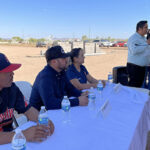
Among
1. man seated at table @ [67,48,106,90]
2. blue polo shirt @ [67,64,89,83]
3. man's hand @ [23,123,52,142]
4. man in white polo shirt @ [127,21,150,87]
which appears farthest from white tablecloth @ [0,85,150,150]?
man in white polo shirt @ [127,21,150,87]

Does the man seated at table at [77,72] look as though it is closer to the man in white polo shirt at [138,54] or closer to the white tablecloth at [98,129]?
the white tablecloth at [98,129]

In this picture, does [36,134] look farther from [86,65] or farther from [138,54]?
[86,65]

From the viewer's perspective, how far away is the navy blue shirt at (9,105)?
150 centimetres

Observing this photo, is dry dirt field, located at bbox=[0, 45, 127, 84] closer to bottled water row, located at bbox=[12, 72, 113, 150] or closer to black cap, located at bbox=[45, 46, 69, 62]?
black cap, located at bbox=[45, 46, 69, 62]

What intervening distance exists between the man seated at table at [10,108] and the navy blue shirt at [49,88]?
22 centimetres

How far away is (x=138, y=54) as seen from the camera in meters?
3.66

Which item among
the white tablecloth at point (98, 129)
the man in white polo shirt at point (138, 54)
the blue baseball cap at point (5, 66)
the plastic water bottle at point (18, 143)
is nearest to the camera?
the plastic water bottle at point (18, 143)

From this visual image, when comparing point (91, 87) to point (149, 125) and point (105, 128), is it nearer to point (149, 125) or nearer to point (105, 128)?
point (149, 125)

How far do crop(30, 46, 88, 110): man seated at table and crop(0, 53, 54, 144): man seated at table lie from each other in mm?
236

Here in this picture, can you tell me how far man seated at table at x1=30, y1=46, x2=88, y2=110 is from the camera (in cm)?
183

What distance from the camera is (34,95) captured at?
2051 mm

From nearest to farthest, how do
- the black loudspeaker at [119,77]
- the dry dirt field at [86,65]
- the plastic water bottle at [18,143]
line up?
1. the plastic water bottle at [18,143]
2. the black loudspeaker at [119,77]
3. the dry dirt field at [86,65]

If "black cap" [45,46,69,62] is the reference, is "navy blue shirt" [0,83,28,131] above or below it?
below

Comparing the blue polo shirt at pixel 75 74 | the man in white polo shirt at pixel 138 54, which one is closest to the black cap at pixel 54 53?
the blue polo shirt at pixel 75 74
